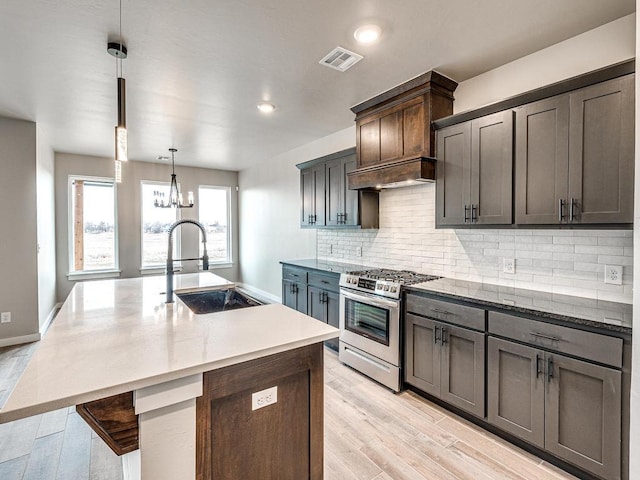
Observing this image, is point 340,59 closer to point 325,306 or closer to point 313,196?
point 313,196

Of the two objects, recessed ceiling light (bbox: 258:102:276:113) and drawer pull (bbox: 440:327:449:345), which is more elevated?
recessed ceiling light (bbox: 258:102:276:113)

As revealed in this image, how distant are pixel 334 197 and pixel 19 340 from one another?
4.30 meters

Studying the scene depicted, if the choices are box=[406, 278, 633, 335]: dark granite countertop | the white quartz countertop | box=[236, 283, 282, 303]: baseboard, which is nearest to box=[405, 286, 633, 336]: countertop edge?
box=[406, 278, 633, 335]: dark granite countertop

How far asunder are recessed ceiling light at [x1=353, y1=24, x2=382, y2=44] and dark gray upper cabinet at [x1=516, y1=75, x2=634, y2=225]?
1.13m

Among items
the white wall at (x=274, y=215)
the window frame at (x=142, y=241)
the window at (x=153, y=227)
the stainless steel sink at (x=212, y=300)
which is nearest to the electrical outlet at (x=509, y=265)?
the stainless steel sink at (x=212, y=300)

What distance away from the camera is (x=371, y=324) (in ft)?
10.2

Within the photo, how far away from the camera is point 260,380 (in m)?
1.39

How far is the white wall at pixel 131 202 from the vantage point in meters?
5.65

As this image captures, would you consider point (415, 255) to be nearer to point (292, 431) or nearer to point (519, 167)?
point (519, 167)

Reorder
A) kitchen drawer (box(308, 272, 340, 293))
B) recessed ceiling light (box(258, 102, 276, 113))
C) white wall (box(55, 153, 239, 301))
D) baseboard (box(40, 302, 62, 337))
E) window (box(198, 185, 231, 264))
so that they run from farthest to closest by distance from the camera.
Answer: window (box(198, 185, 231, 264)) < white wall (box(55, 153, 239, 301)) < baseboard (box(40, 302, 62, 337)) < kitchen drawer (box(308, 272, 340, 293)) < recessed ceiling light (box(258, 102, 276, 113))

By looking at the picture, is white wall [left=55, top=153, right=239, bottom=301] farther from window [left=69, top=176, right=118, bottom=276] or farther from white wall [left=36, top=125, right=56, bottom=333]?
white wall [left=36, top=125, right=56, bottom=333]

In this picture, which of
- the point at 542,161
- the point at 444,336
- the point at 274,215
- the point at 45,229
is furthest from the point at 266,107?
the point at 45,229

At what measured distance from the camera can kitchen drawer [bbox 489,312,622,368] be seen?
68.3 inches

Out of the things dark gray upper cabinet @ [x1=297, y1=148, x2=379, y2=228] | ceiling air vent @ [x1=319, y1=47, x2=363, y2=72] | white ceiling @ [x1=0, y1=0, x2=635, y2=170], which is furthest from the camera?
dark gray upper cabinet @ [x1=297, y1=148, x2=379, y2=228]
